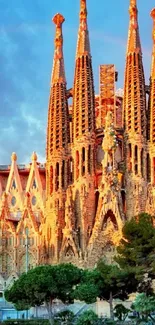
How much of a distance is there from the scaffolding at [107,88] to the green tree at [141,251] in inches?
820

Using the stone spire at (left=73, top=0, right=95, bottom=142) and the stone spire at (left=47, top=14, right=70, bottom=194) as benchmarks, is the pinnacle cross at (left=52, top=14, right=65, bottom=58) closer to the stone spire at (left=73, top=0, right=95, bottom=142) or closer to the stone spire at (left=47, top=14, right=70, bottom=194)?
the stone spire at (left=47, top=14, right=70, bottom=194)

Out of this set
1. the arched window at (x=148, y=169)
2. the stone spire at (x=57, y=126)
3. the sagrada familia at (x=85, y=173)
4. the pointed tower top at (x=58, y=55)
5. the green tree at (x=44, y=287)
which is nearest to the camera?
the green tree at (x=44, y=287)

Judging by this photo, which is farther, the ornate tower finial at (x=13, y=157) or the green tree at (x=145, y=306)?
the ornate tower finial at (x=13, y=157)

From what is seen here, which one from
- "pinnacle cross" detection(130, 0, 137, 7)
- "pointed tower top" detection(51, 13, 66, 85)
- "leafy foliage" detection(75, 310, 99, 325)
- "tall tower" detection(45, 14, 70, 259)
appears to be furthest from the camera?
"pinnacle cross" detection(130, 0, 137, 7)

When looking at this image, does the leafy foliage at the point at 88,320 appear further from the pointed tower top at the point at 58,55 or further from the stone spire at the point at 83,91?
the pointed tower top at the point at 58,55

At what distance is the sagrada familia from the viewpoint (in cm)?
4344

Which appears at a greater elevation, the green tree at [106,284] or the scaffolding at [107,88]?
the scaffolding at [107,88]

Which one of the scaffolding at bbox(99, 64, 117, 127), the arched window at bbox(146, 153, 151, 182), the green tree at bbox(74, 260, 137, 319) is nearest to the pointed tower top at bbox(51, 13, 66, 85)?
the scaffolding at bbox(99, 64, 117, 127)

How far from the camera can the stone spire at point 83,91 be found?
45750mm

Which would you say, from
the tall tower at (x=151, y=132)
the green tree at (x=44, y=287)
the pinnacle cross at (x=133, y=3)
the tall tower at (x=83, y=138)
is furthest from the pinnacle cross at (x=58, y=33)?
the green tree at (x=44, y=287)

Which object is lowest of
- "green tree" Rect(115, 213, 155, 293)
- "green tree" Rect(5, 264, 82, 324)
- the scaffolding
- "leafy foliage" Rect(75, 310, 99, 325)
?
"leafy foliage" Rect(75, 310, 99, 325)

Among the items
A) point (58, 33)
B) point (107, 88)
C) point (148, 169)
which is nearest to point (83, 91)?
point (107, 88)

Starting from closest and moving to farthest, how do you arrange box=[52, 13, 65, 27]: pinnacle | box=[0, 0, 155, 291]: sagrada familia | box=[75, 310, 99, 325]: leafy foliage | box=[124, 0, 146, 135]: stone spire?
1. box=[75, 310, 99, 325]: leafy foliage
2. box=[0, 0, 155, 291]: sagrada familia
3. box=[124, 0, 146, 135]: stone spire
4. box=[52, 13, 65, 27]: pinnacle

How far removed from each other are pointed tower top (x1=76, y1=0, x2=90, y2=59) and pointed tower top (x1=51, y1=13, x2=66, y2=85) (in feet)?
4.62
